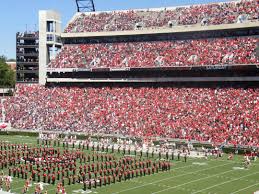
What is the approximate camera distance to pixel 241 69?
140 ft

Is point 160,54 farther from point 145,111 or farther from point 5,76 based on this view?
point 5,76

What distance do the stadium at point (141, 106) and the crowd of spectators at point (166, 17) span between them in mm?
137

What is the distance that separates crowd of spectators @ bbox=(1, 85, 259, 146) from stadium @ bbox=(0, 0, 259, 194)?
4.2 inches

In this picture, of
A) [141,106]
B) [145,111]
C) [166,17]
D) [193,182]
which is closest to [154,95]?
[141,106]

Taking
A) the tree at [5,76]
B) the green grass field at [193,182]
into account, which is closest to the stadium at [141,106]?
the green grass field at [193,182]

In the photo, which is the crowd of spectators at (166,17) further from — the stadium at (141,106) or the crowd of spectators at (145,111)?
the crowd of spectators at (145,111)

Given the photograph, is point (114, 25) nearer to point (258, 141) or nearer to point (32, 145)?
point (32, 145)

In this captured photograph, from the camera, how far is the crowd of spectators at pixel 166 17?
4770cm

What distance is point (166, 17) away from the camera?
52656 millimetres

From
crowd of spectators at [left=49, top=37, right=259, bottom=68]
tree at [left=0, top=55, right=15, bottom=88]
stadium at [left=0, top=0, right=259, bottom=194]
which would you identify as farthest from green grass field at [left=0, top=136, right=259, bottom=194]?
tree at [left=0, top=55, right=15, bottom=88]

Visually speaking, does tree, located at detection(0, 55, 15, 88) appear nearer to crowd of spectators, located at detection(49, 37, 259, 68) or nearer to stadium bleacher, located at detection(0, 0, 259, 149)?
stadium bleacher, located at detection(0, 0, 259, 149)

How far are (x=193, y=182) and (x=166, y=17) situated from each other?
30.4 metres

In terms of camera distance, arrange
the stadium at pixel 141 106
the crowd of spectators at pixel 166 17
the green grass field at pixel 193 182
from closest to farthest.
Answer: the green grass field at pixel 193 182 < the stadium at pixel 141 106 < the crowd of spectators at pixel 166 17

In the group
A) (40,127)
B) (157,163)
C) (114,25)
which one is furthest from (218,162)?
(114,25)
